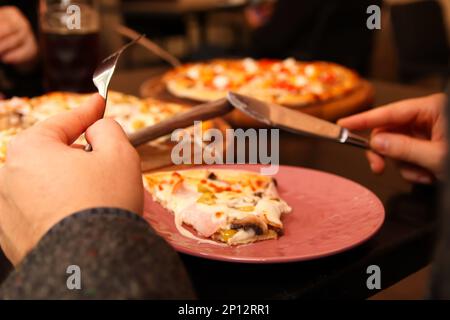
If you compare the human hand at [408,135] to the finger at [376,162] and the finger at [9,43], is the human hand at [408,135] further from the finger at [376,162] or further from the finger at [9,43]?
the finger at [9,43]

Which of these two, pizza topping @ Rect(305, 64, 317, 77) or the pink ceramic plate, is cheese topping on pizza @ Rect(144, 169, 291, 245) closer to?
the pink ceramic plate

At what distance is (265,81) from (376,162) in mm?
719

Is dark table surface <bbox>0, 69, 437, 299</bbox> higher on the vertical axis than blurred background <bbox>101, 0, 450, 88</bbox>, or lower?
higher

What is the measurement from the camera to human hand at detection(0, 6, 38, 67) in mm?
1480

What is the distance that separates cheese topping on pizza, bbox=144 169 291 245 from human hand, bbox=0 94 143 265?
0.12 m

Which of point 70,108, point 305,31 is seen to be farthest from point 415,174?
point 305,31

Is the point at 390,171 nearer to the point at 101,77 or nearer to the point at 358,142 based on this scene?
the point at 358,142

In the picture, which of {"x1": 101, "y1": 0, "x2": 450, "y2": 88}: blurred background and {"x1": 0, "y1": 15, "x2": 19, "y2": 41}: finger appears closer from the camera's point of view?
{"x1": 0, "y1": 15, "x2": 19, "y2": 41}: finger

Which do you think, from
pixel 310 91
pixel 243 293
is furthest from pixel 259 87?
pixel 243 293

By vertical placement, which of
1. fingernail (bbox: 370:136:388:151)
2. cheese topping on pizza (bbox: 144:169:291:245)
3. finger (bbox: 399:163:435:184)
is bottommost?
finger (bbox: 399:163:435:184)

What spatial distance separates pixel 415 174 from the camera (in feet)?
3.22
